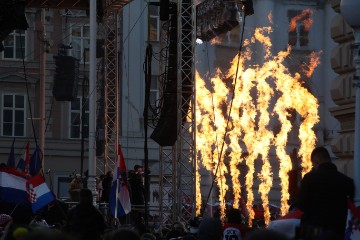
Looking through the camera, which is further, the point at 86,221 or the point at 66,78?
the point at 66,78

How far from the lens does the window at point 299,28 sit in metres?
56.2

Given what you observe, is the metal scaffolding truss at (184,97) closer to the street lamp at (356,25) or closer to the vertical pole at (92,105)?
the vertical pole at (92,105)

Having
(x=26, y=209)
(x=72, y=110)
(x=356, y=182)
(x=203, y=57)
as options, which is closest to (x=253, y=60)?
(x=203, y=57)

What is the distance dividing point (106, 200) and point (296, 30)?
1172 inches

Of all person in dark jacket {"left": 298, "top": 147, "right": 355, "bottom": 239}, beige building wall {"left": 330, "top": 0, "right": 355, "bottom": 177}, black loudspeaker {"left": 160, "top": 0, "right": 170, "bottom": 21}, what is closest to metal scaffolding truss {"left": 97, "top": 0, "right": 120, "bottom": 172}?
black loudspeaker {"left": 160, "top": 0, "right": 170, "bottom": 21}

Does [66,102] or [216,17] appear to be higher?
[216,17]

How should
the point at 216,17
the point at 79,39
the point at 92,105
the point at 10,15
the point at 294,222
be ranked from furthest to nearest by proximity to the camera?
1. the point at 79,39
2. the point at 216,17
3. the point at 92,105
4. the point at 10,15
5. the point at 294,222

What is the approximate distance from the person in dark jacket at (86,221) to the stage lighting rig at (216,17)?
19690mm

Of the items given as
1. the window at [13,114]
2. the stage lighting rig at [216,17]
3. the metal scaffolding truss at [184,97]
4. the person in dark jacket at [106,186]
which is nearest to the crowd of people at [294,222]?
the metal scaffolding truss at [184,97]

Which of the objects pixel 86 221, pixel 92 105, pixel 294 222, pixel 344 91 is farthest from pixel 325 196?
pixel 92 105

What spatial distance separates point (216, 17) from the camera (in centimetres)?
3559

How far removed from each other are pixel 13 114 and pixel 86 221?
125 ft

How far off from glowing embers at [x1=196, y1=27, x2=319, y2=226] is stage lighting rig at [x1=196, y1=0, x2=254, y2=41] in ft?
42.0

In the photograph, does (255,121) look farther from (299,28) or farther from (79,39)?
(79,39)
